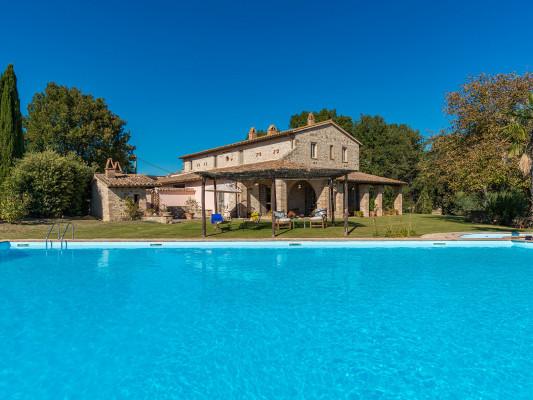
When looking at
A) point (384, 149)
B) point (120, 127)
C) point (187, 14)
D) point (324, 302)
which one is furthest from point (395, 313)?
point (384, 149)

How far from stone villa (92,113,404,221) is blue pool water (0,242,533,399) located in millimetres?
14891

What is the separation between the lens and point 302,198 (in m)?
27.9

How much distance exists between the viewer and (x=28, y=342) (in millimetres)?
5301

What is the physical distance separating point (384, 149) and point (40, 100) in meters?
42.2

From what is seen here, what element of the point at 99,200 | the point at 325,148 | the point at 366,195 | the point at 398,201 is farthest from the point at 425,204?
the point at 99,200

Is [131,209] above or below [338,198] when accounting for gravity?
below

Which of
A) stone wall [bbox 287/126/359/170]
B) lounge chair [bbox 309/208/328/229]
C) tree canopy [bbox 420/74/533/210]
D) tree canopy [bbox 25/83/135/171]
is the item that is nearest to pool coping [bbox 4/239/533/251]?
lounge chair [bbox 309/208/328/229]

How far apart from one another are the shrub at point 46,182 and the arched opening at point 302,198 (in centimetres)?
1747

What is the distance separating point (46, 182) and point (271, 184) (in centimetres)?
1654

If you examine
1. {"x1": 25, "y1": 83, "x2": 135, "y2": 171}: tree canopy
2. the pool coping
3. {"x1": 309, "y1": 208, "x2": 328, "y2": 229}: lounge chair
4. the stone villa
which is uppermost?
{"x1": 25, "y1": 83, "x2": 135, "y2": 171}: tree canopy

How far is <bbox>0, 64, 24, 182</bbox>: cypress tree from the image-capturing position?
86.1 ft

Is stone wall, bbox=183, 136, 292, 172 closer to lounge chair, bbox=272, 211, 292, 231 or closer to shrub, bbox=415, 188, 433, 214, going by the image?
lounge chair, bbox=272, 211, 292, 231

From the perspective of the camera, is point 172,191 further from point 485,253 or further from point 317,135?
point 485,253

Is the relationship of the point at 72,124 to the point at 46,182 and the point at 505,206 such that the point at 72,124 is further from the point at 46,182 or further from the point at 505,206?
the point at 505,206
